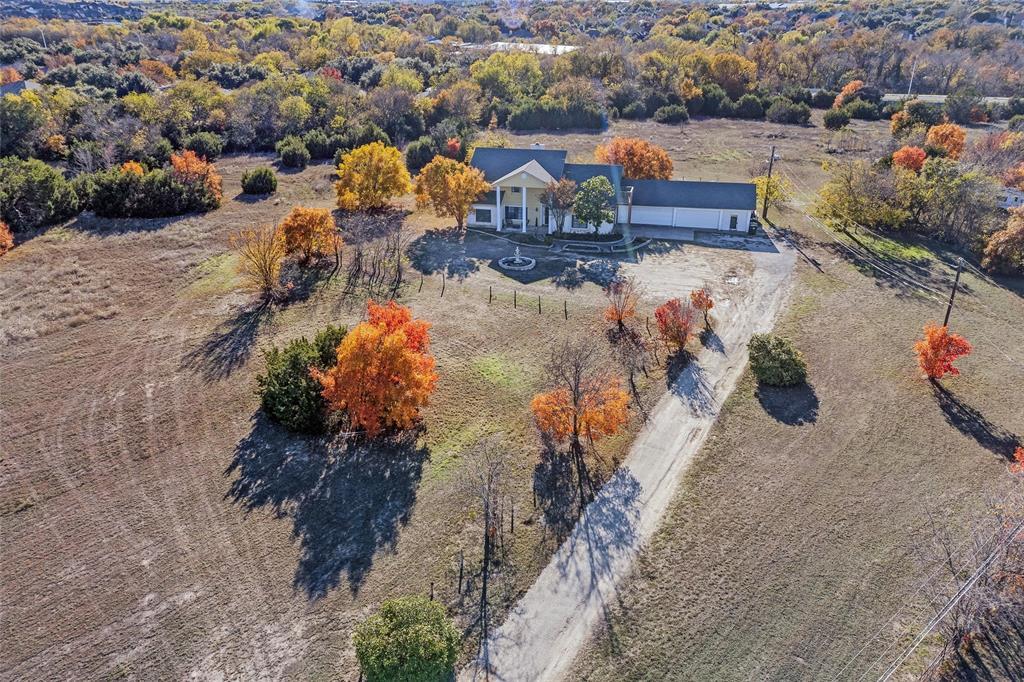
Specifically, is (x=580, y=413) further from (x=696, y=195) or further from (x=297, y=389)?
(x=696, y=195)

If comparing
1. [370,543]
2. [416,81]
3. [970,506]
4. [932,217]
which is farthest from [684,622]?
[416,81]

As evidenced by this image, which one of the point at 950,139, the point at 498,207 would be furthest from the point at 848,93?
the point at 498,207

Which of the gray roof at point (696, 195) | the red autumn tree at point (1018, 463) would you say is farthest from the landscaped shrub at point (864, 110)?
the red autumn tree at point (1018, 463)

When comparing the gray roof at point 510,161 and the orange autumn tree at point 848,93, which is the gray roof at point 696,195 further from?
the orange autumn tree at point 848,93

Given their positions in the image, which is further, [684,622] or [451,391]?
[451,391]

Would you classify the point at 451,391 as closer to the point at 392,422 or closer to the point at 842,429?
the point at 392,422

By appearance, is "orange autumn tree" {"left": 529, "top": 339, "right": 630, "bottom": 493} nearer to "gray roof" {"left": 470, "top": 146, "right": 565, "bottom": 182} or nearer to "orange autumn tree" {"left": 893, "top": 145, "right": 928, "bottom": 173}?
"gray roof" {"left": 470, "top": 146, "right": 565, "bottom": 182}

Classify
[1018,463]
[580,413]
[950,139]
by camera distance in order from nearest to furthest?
[1018,463], [580,413], [950,139]
